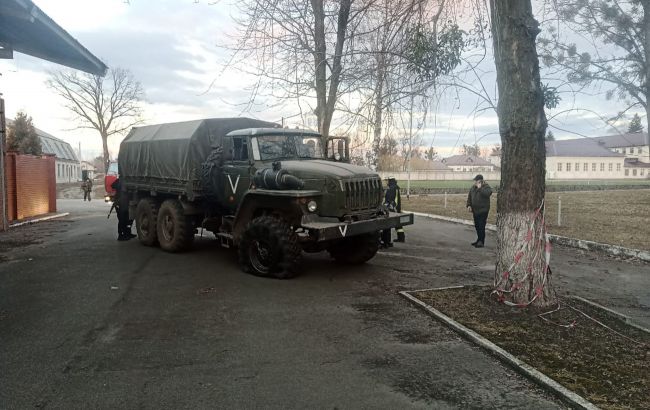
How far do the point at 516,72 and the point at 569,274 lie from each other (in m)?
4.58

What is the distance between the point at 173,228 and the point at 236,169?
2493 mm

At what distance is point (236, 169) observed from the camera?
9.18 m

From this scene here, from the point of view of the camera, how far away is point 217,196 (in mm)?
9734

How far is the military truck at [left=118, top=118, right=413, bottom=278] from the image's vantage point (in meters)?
8.00

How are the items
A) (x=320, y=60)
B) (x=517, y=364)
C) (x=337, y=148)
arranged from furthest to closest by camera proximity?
(x=320, y=60) < (x=337, y=148) < (x=517, y=364)

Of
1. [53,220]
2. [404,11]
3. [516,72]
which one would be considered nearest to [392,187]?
[404,11]

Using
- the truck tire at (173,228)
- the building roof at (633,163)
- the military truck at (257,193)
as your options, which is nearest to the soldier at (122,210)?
the military truck at (257,193)

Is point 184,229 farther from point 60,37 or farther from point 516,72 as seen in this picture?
point 516,72

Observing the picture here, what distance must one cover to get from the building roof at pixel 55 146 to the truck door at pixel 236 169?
Result: 206 ft

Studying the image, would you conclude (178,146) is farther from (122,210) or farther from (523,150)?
(523,150)

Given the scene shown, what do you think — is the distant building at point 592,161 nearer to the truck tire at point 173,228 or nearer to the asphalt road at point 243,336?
the truck tire at point 173,228

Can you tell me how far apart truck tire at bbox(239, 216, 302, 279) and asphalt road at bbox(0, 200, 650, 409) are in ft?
0.71

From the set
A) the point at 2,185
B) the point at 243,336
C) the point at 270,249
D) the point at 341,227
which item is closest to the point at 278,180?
the point at 270,249

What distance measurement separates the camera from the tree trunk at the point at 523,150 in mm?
6121
